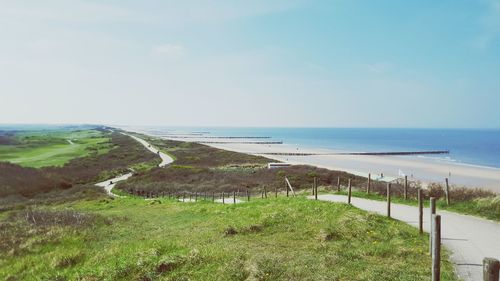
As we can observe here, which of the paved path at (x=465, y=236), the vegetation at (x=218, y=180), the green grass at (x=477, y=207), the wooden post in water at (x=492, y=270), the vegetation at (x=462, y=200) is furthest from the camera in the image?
the vegetation at (x=218, y=180)

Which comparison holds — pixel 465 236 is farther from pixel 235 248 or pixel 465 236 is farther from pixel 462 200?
pixel 462 200

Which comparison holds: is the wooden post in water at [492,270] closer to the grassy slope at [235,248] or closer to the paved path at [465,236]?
→ the grassy slope at [235,248]

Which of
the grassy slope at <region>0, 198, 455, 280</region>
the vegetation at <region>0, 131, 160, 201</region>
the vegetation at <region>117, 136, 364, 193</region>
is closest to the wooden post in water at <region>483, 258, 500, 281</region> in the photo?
the grassy slope at <region>0, 198, 455, 280</region>

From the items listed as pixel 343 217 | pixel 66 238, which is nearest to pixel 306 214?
pixel 343 217

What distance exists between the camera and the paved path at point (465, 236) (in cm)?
1351

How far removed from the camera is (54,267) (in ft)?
53.5

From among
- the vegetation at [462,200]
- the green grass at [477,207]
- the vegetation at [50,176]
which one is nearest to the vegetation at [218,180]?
the vegetation at [50,176]

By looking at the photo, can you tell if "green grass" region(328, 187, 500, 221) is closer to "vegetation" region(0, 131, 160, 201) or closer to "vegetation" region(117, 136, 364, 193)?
"vegetation" region(117, 136, 364, 193)

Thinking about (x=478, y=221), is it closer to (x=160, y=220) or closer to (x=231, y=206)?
(x=231, y=206)

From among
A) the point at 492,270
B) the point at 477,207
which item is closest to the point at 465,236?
the point at 477,207

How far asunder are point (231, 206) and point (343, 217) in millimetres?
10307

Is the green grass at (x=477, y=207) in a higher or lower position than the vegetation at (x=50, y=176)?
higher

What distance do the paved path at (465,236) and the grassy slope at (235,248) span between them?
831 mm

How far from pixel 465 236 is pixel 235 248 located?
9711 millimetres
